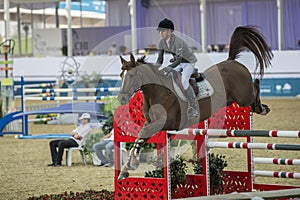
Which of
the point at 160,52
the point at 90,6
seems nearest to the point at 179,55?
the point at 160,52

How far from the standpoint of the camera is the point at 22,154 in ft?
36.2

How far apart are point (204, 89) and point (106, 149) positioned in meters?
2.99

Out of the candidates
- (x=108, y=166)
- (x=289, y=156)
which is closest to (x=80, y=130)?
(x=108, y=166)

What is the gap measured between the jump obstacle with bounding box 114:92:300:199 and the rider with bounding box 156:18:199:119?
0.27m

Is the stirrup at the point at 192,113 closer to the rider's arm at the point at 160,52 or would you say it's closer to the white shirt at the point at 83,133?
the rider's arm at the point at 160,52

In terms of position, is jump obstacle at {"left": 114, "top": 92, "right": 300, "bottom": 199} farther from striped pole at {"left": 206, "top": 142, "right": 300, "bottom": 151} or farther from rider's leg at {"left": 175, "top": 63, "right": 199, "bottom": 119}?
rider's leg at {"left": 175, "top": 63, "right": 199, "bottom": 119}

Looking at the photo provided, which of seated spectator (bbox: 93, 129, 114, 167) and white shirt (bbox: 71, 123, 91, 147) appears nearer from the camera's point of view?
seated spectator (bbox: 93, 129, 114, 167)

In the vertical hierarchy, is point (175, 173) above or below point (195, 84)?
below

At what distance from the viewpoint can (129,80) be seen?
5719mm

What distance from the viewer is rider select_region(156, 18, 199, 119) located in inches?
235

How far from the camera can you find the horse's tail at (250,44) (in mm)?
7047

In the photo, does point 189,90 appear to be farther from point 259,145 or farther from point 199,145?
point 259,145

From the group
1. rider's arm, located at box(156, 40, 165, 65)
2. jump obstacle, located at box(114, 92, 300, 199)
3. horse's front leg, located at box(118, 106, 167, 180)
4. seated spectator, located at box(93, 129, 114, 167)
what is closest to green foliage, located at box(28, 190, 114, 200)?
jump obstacle, located at box(114, 92, 300, 199)

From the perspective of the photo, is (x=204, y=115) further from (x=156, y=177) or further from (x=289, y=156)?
(x=289, y=156)
